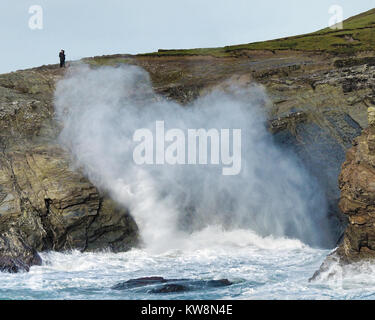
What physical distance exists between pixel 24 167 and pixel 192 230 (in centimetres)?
928

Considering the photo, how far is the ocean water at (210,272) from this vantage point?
1856 cm

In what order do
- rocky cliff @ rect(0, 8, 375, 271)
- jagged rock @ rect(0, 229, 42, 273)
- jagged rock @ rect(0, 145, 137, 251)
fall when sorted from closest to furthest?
jagged rock @ rect(0, 229, 42, 273), rocky cliff @ rect(0, 8, 375, 271), jagged rock @ rect(0, 145, 137, 251)

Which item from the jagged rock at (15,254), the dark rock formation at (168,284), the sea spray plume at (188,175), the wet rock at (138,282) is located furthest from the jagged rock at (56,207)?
the dark rock formation at (168,284)

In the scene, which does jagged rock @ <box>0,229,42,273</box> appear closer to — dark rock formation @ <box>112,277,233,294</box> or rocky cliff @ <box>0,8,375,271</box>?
rocky cliff @ <box>0,8,375,271</box>

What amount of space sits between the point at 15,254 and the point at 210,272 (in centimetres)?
844

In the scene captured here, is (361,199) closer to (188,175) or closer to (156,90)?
(188,175)

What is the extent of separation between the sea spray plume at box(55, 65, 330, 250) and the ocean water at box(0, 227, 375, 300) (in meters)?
1.08

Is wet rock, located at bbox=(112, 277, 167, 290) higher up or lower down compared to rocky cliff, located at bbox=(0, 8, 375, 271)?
lower down

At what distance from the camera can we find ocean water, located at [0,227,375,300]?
731 inches

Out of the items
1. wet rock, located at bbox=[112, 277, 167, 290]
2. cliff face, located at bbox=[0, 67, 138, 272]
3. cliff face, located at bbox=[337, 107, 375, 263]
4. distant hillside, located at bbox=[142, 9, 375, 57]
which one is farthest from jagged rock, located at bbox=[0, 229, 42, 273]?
distant hillside, located at bbox=[142, 9, 375, 57]

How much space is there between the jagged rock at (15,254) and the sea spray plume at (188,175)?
588cm

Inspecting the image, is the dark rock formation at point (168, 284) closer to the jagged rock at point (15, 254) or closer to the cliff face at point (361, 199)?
the cliff face at point (361, 199)

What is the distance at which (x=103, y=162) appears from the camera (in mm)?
31469
